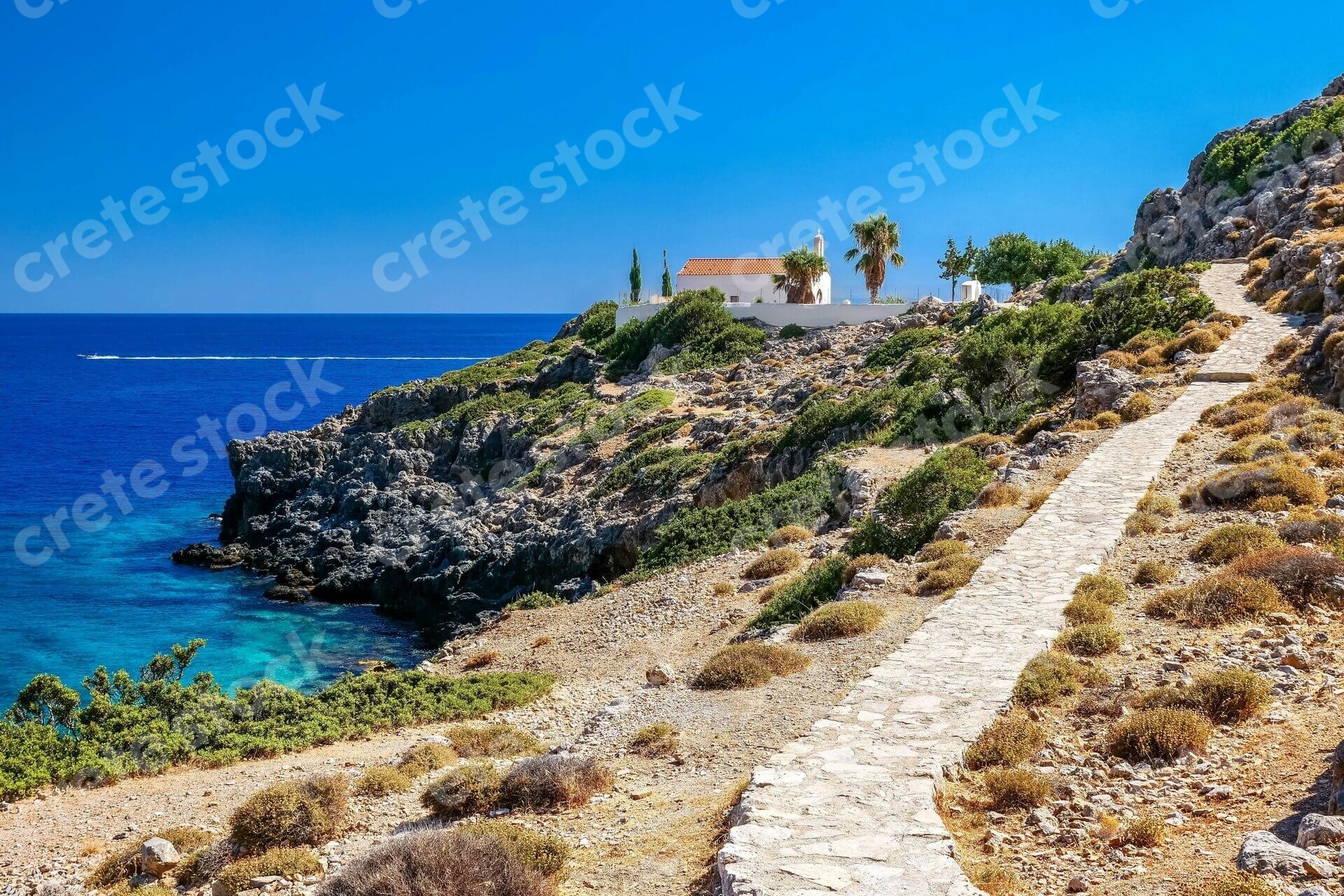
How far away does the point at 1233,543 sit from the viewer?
41.6 feet

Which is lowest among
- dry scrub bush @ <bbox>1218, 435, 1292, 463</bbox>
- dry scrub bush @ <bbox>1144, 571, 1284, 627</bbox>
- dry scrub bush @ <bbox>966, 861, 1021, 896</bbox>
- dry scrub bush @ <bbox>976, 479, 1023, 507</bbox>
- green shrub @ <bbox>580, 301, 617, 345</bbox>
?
dry scrub bush @ <bbox>966, 861, 1021, 896</bbox>

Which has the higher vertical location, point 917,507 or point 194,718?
point 917,507

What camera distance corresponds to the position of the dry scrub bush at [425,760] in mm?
11109

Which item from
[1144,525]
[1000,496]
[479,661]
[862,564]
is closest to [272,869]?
[862,564]

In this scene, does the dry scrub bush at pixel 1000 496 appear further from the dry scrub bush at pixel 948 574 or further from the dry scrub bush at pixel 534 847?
the dry scrub bush at pixel 534 847

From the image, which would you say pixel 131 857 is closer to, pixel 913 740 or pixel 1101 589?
pixel 913 740

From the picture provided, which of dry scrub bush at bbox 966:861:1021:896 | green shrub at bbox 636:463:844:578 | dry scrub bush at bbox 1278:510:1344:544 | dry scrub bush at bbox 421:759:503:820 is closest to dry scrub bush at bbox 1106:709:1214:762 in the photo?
dry scrub bush at bbox 966:861:1021:896

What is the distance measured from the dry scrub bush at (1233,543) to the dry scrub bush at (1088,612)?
2148mm

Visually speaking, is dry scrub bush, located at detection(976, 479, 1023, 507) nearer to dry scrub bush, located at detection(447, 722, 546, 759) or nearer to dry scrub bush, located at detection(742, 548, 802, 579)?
dry scrub bush, located at detection(742, 548, 802, 579)

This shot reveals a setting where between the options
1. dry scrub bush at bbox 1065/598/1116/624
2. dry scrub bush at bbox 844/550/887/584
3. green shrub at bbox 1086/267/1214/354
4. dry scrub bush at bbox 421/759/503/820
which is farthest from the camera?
green shrub at bbox 1086/267/1214/354

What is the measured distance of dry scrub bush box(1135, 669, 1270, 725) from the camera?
8.60 meters

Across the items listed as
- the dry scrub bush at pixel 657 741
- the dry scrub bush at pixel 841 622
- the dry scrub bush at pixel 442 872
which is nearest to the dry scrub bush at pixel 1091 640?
the dry scrub bush at pixel 841 622

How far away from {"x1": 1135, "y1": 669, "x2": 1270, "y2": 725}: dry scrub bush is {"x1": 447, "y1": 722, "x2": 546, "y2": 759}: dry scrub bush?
7.03 m

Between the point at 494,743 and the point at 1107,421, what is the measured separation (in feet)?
51.5
